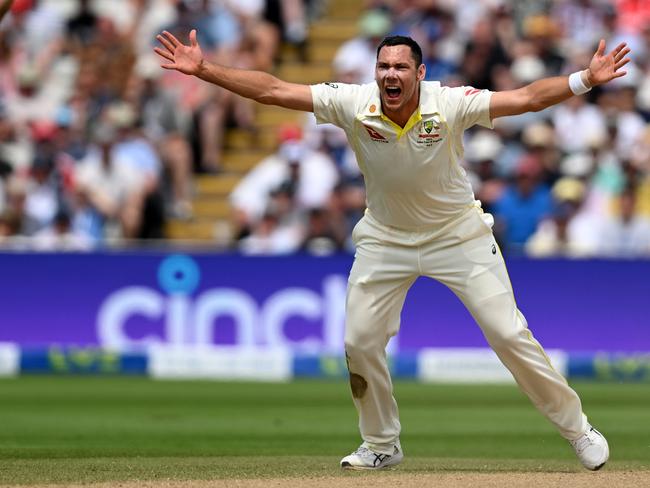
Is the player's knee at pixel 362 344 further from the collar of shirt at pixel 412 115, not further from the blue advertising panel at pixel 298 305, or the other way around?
the blue advertising panel at pixel 298 305

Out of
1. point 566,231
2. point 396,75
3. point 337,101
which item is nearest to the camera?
point 396,75

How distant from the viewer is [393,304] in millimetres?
7223

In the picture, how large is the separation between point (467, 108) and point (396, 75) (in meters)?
0.37

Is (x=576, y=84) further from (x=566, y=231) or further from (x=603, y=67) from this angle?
(x=566, y=231)

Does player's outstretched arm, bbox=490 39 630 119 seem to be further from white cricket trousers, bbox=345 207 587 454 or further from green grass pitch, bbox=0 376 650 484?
green grass pitch, bbox=0 376 650 484

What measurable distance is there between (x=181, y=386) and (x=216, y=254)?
1.34 meters

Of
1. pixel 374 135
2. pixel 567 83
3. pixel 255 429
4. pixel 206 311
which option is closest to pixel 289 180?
pixel 206 311

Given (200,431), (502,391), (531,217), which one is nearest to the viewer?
(200,431)

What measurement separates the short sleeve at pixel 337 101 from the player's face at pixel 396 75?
0.18 m

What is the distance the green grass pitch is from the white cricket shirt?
132cm

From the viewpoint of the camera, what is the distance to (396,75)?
6.84 metres

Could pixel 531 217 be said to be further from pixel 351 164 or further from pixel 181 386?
pixel 181 386

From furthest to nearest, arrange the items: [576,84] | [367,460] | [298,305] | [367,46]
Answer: [367,46], [298,305], [367,460], [576,84]

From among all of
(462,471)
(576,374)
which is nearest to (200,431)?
(462,471)
